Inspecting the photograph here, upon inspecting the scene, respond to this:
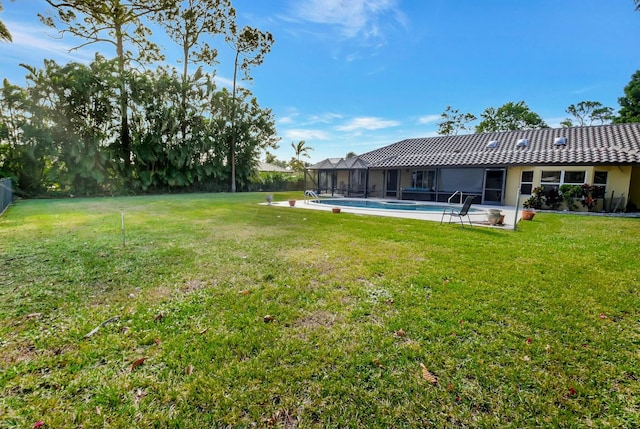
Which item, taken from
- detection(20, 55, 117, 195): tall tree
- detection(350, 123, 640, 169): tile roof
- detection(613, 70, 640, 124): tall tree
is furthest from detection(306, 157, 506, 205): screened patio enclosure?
detection(613, 70, 640, 124): tall tree

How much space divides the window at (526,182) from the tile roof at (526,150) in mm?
850

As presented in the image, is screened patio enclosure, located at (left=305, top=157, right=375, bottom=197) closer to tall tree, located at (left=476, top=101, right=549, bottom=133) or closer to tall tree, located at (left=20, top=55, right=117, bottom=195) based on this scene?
tall tree, located at (left=20, top=55, right=117, bottom=195)

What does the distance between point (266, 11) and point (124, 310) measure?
51.9ft

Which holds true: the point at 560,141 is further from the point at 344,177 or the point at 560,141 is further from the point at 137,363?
the point at 137,363

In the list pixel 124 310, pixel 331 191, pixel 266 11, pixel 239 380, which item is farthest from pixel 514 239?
pixel 331 191

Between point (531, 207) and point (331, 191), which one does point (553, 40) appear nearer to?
point (531, 207)

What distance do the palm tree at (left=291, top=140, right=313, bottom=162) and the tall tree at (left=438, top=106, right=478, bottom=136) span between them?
18364 mm

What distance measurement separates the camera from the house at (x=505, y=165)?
12969mm

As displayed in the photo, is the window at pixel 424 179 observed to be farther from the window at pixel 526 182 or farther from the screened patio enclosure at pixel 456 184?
the window at pixel 526 182

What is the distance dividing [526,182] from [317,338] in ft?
55.2

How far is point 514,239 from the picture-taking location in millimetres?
6547

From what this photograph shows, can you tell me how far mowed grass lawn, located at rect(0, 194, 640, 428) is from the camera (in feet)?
6.04

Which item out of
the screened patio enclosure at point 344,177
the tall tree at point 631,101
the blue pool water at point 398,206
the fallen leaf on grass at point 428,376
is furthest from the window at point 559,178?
the tall tree at point 631,101

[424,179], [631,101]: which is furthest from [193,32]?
[631,101]
